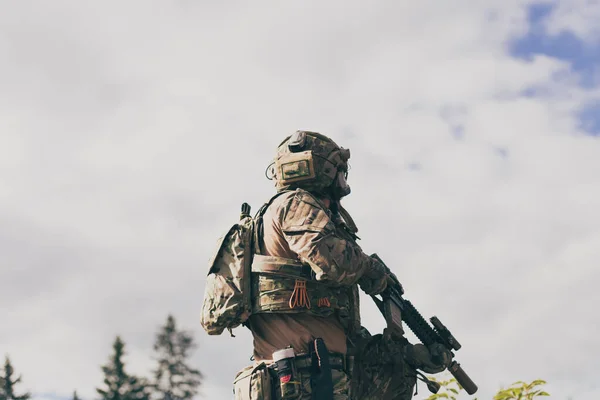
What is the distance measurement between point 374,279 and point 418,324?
3.27 feet

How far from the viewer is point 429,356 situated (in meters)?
8.95

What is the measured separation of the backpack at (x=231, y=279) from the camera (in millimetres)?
8273

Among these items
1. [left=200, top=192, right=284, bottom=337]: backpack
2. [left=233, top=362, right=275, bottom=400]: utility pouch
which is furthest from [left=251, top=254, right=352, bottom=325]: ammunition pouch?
[left=233, top=362, right=275, bottom=400]: utility pouch

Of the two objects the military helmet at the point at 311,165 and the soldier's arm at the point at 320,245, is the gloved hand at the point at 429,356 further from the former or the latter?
the military helmet at the point at 311,165

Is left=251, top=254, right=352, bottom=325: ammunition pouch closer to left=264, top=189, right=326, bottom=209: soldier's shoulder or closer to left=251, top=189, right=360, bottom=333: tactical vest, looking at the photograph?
left=251, top=189, right=360, bottom=333: tactical vest

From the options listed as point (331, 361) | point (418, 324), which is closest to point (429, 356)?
point (418, 324)

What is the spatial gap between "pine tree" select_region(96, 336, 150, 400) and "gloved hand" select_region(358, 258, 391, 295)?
36.2 m

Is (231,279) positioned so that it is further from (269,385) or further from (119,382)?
(119,382)

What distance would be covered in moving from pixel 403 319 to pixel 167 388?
152 feet

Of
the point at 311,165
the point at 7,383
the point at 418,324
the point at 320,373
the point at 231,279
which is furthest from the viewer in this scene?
the point at 7,383

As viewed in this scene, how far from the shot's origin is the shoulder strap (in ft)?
27.7

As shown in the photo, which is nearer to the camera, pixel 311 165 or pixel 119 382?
pixel 311 165

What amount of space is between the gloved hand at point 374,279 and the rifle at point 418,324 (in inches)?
15.9

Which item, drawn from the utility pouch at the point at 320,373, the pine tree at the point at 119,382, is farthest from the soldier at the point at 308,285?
the pine tree at the point at 119,382
